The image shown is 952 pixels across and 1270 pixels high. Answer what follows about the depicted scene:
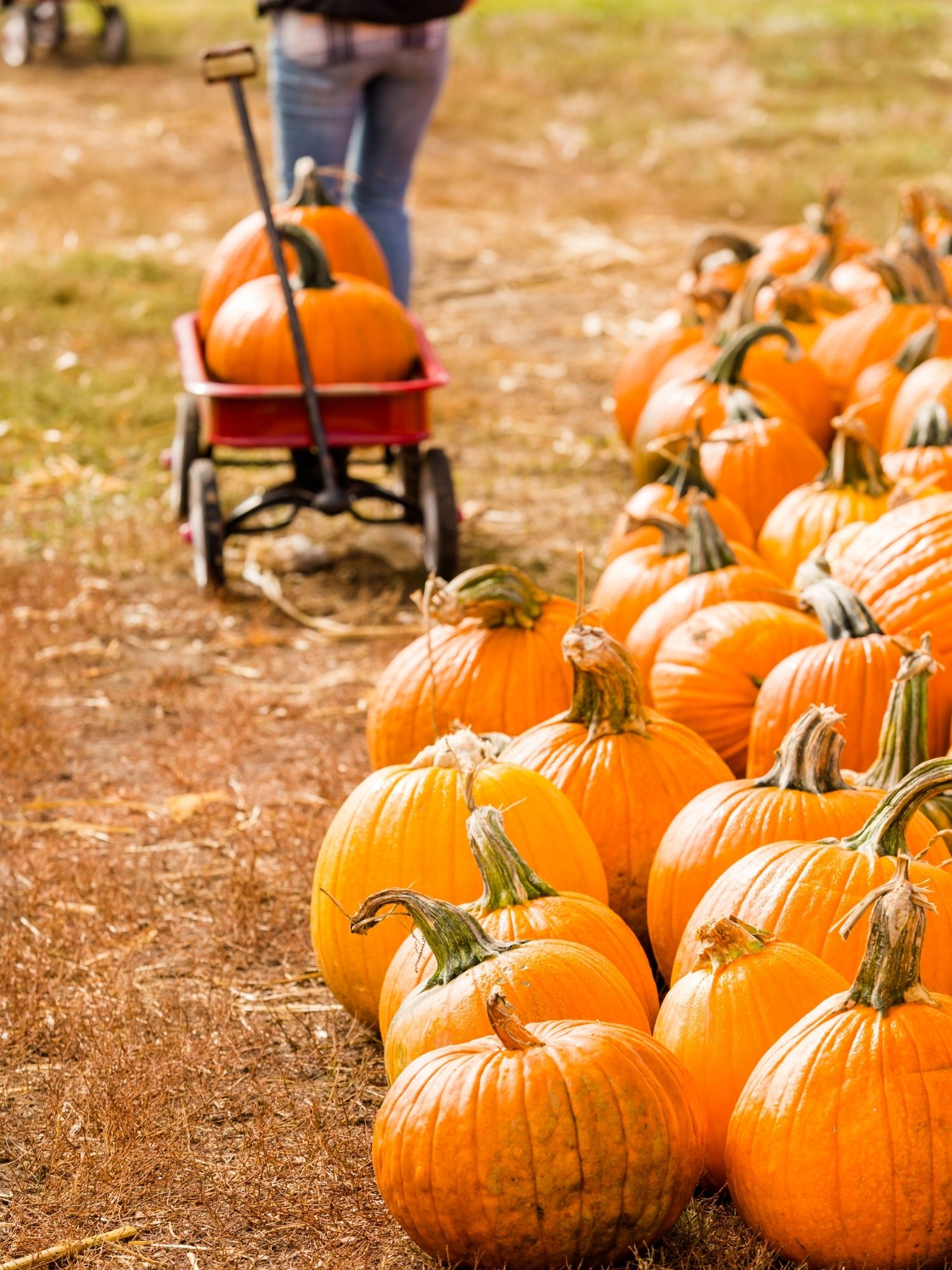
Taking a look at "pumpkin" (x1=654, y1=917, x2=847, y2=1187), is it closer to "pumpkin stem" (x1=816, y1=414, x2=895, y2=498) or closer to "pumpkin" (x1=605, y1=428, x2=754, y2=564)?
"pumpkin" (x1=605, y1=428, x2=754, y2=564)

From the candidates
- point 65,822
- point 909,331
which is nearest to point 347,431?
point 65,822

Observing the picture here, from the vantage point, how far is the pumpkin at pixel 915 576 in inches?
127

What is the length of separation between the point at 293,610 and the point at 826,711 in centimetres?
266

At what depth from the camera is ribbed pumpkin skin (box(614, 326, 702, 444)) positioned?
225 inches

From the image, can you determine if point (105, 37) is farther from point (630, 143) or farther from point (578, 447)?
point (578, 447)

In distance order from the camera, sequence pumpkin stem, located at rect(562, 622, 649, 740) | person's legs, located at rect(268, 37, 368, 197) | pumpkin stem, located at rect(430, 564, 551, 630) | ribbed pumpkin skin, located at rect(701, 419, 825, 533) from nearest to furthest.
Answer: pumpkin stem, located at rect(562, 622, 649, 740) < pumpkin stem, located at rect(430, 564, 551, 630) < ribbed pumpkin skin, located at rect(701, 419, 825, 533) < person's legs, located at rect(268, 37, 368, 197)

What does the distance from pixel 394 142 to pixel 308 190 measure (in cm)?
62

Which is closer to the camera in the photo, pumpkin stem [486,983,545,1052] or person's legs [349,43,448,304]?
pumpkin stem [486,983,545,1052]

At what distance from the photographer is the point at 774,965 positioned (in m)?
2.21

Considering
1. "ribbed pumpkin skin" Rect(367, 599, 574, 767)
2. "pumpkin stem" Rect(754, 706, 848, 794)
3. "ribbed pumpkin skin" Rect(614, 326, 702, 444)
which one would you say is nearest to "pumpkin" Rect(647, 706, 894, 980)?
"pumpkin stem" Rect(754, 706, 848, 794)

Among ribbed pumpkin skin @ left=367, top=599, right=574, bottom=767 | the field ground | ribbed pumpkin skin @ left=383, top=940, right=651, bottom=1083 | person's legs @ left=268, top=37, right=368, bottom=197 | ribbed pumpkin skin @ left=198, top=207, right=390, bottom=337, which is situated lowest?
the field ground

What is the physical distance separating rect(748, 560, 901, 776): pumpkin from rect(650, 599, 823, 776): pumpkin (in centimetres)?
8

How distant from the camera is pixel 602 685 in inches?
111

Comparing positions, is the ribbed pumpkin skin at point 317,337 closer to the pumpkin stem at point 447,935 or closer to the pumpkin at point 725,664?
the pumpkin at point 725,664
